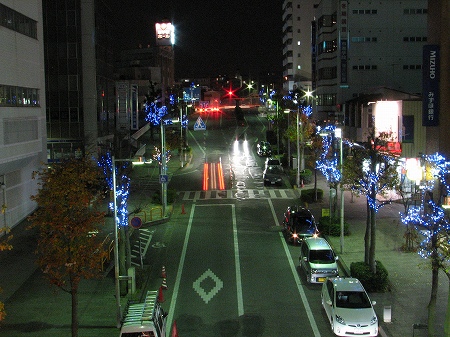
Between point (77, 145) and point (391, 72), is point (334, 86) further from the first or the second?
point (77, 145)

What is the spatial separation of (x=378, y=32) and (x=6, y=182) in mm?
59375

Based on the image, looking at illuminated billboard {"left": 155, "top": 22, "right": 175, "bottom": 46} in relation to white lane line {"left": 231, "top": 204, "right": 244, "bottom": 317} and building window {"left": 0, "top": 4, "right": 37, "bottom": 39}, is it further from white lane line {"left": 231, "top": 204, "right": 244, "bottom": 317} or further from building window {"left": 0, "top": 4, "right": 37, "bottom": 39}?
white lane line {"left": 231, "top": 204, "right": 244, "bottom": 317}

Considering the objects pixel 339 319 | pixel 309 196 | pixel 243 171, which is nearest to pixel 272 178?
pixel 309 196

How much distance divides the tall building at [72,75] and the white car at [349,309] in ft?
124

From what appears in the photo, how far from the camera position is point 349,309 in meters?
18.4

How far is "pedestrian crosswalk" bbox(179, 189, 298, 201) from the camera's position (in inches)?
1785

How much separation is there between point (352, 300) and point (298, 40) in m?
118

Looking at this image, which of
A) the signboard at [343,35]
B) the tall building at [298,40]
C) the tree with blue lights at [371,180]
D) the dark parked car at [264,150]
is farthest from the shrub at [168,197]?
the tall building at [298,40]

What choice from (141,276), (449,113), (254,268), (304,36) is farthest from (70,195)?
(304,36)

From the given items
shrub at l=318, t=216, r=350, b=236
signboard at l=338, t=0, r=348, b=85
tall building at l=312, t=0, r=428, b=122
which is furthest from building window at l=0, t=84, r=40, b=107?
signboard at l=338, t=0, r=348, b=85

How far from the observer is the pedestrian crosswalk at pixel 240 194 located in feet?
149

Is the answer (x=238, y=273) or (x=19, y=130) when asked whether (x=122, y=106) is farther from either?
(x=238, y=273)

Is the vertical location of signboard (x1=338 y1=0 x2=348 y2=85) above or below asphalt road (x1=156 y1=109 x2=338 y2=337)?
above

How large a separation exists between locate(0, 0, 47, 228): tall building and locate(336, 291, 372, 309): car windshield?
1859 centimetres
